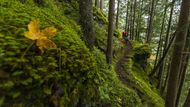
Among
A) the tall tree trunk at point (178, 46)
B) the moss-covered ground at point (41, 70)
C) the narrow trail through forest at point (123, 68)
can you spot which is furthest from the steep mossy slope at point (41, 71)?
the narrow trail through forest at point (123, 68)

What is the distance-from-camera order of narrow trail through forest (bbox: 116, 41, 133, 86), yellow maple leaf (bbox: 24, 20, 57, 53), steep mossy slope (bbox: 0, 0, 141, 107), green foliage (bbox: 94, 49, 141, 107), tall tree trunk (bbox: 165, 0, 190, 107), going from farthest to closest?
narrow trail through forest (bbox: 116, 41, 133, 86), tall tree trunk (bbox: 165, 0, 190, 107), green foliage (bbox: 94, 49, 141, 107), yellow maple leaf (bbox: 24, 20, 57, 53), steep mossy slope (bbox: 0, 0, 141, 107)

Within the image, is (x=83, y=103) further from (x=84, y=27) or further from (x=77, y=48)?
(x=84, y=27)

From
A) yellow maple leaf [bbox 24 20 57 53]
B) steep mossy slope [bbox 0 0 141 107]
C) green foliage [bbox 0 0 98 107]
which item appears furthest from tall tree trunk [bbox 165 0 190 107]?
yellow maple leaf [bbox 24 20 57 53]

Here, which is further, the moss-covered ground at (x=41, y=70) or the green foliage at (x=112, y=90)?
the green foliage at (x=112, y=90)

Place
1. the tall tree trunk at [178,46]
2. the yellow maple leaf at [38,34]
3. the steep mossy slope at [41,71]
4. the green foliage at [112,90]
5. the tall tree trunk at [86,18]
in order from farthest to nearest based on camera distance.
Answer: the tall tree trunk at [178,46]
the tall tree trunk at [86,18]
the green foliage at [112,90]
the yellow maple leaf at [38,34]
the steep mossy slope at [41,71]

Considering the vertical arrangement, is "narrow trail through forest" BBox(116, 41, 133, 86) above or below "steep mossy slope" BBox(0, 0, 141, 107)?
below

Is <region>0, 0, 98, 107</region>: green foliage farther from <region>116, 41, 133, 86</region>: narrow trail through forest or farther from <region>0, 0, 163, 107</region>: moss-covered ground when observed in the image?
<region>116, 41, 133, 86</region>: narrow trail through forest

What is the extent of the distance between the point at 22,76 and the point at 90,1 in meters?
5.19

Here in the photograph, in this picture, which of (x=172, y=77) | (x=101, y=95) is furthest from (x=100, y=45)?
(x=101, y=95)

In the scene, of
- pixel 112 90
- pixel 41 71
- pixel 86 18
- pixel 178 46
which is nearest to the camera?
pixel 41 71

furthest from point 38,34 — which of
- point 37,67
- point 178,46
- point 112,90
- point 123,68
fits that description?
point 123,68

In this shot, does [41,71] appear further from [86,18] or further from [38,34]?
[86,18]

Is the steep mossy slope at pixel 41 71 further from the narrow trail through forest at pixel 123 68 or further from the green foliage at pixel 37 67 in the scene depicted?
the narrow trail through forest at pixel 123 68

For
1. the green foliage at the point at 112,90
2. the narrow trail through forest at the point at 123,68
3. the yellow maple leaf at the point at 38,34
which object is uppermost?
the yellow maple leaf at the point at 38,34
